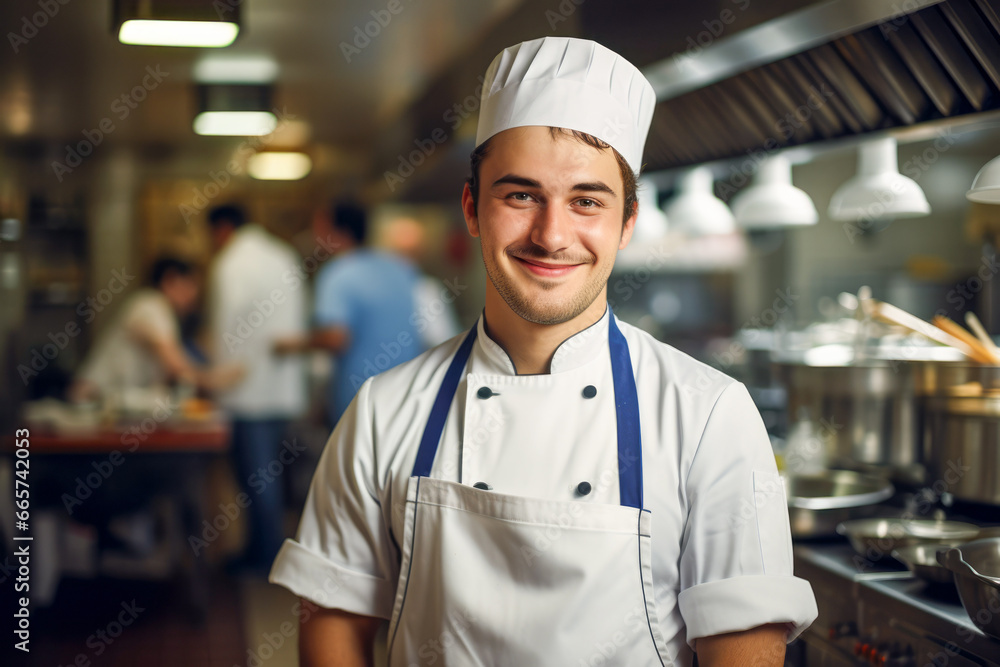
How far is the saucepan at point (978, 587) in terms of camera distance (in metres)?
1.27

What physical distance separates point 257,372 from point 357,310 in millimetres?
607

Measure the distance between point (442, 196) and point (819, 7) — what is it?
5.09 meters

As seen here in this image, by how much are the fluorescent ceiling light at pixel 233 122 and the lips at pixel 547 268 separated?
409 centimetres

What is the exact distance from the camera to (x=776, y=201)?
7.98 feet

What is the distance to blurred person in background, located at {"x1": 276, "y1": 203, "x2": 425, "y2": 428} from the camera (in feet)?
13.8

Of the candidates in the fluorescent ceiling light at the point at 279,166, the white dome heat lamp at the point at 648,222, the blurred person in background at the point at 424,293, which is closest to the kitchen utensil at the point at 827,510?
the white dome heat lamp at the point at 648,222

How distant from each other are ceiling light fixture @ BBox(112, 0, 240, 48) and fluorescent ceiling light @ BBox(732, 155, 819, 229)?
174cm

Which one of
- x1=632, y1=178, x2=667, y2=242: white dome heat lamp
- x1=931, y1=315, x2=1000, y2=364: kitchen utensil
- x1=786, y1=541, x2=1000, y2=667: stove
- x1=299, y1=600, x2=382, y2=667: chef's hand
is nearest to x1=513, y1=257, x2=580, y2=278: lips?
x1=299, y1=600, x2=382, y2=667: chef's hand

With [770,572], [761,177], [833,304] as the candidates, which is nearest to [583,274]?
[770,572]

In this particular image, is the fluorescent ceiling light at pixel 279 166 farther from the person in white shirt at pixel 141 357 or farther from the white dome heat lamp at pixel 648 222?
the white dome heat lamp at pixel 648 222

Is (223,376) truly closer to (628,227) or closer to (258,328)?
(258,328)

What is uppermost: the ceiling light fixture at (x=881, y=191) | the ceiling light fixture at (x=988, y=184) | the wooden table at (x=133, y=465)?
the ceiling light fixture at (x=881, y=191)

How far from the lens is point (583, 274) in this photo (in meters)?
1.28

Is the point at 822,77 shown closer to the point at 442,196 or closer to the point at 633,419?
the point at 633,419
